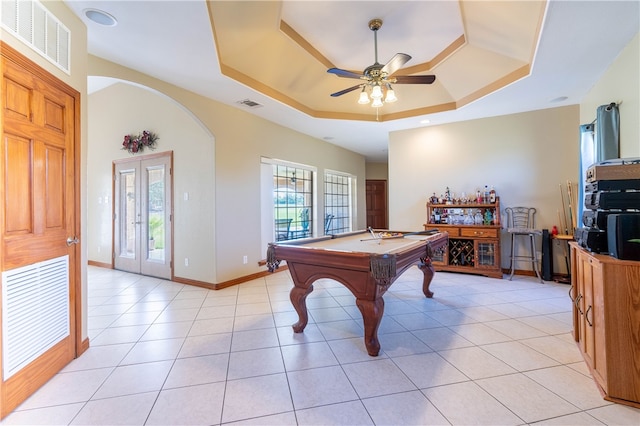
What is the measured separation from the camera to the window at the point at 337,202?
7061 millimetres

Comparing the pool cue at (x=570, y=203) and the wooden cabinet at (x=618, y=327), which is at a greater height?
the pool cue at (x=570, y=203)

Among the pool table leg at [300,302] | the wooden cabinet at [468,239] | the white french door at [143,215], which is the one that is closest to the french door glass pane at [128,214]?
the white french door at [143,215]

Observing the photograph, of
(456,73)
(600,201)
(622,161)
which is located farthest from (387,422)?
(456,73)

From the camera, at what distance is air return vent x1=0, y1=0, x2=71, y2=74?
5.62 ft

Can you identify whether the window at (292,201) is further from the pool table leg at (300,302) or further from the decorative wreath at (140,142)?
the pool table leg at (300,302)

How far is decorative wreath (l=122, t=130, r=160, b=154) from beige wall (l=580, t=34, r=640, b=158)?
20.1 feet

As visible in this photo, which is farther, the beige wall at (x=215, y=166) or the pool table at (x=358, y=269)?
the beige wall at (x=215, y=166)

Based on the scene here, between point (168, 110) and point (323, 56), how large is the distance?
2.74m

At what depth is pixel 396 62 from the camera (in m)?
2.64

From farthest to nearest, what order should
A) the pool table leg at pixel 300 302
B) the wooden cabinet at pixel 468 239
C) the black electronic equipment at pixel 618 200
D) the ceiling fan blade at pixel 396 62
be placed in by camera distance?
the wooden cabinet at pixel 468 239 < the pool table leg at pixel 300 302 < the ceiling fan blade at pixel 396 62 < the black electronic equipment at pixel 618 200

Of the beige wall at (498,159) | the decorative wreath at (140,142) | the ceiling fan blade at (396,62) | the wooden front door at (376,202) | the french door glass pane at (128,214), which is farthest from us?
the wooden front door at (376,202)

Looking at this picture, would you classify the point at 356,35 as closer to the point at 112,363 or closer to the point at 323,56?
the point at 323,56

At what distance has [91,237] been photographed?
6.06 meters

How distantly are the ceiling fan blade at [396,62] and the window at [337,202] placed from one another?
164 inches
